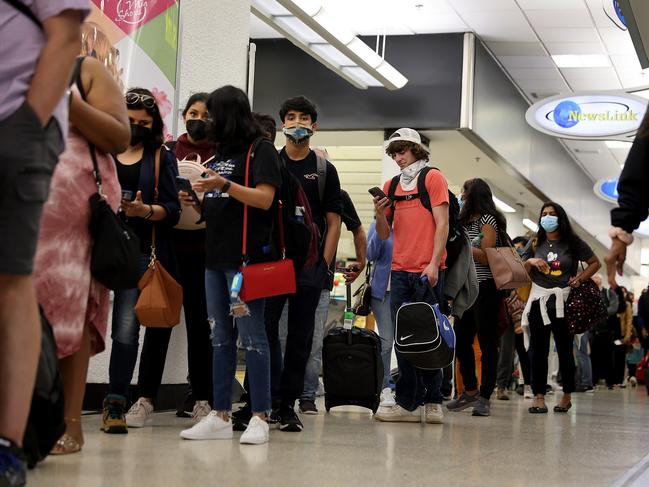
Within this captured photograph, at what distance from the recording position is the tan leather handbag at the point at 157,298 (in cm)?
425

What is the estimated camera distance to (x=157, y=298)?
4.26 metres

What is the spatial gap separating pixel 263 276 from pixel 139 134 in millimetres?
932

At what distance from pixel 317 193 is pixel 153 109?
98 cm

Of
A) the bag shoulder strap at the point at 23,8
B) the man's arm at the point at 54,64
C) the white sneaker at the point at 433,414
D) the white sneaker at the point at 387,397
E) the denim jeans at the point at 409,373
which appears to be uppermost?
the bag shoulder strap at the point at 23,8

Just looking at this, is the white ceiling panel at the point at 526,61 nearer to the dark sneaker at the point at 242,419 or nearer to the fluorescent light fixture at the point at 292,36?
the fluorescent light fixture at the point at 292,36

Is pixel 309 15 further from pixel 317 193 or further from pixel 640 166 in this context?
pixel 640 166

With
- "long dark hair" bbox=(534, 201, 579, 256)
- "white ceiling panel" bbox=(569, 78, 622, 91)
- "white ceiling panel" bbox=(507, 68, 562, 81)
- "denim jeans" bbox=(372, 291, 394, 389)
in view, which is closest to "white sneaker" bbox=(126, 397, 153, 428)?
"denim jeans" bbox=(372, 291, 394, 389)

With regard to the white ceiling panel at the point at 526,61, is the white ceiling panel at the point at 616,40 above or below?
below

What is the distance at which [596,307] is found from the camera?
726cm

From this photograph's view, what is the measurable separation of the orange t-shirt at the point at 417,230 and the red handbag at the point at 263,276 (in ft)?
4.92

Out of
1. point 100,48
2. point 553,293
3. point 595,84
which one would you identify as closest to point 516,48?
point 595,84

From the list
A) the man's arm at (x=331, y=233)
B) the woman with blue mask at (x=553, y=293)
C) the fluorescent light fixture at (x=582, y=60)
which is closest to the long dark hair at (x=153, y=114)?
the man's arm at (x=331, y=233)

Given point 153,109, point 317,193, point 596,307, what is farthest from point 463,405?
point 153,109

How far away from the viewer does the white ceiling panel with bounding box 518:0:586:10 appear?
10648mm
